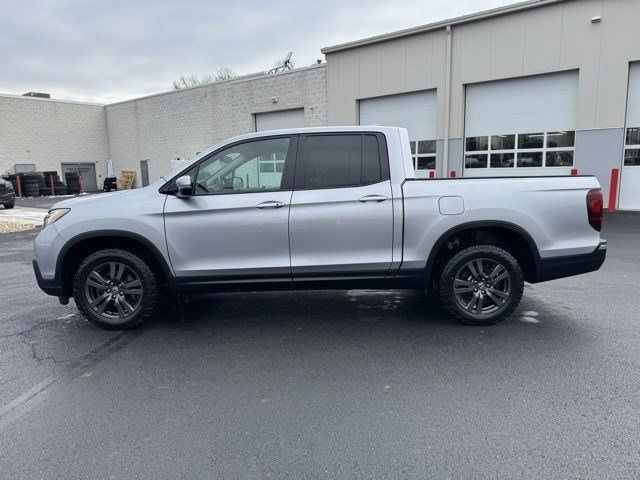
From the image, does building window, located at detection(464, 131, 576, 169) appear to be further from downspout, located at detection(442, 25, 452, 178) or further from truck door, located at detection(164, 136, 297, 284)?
truck door, located at detection(164, 136, 297, 284)

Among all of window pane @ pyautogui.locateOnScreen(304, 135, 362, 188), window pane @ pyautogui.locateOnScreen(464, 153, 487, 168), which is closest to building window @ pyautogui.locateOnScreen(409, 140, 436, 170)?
window pane @ pyautogui.locateOnScreen(464, 153, 487, 168)

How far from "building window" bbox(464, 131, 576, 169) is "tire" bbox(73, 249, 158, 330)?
13.8 meters

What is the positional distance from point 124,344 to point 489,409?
322 cm

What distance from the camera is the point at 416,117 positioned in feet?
56.3

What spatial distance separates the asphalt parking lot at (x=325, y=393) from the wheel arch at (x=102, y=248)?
573 mm

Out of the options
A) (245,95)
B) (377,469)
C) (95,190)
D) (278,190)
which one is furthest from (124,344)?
(95,190)

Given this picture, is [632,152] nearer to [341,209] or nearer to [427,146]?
[427,146]

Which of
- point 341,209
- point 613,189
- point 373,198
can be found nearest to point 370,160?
point 373,198

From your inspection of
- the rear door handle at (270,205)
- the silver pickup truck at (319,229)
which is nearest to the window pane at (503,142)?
the silver pickup truck at (319,229)

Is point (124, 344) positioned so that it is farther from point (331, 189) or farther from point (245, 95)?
point (245, 95)

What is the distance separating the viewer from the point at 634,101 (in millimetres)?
13258

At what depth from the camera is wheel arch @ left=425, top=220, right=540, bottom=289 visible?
4.39 meters

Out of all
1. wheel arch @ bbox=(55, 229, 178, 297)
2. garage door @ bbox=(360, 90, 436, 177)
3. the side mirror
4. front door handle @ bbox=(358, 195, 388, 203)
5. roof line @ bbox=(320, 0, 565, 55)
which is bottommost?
wheel arch @ bbox=(55, 229, 178, 297)

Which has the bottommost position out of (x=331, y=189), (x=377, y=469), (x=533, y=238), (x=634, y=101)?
(x=377, y=469)
